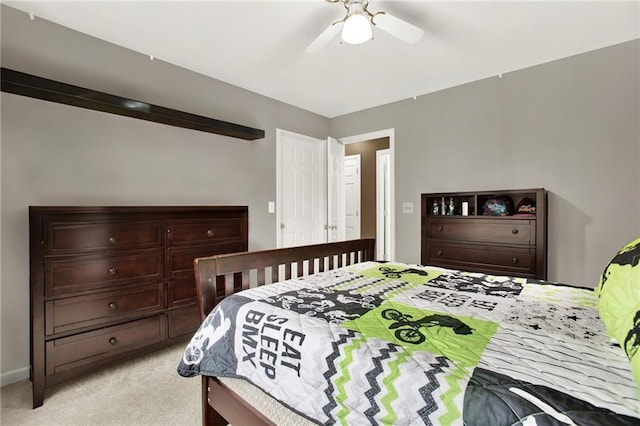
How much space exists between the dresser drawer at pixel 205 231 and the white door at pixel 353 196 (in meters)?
3.12

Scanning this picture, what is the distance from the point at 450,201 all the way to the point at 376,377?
2714 mm

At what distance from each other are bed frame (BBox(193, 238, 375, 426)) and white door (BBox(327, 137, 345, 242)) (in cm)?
192

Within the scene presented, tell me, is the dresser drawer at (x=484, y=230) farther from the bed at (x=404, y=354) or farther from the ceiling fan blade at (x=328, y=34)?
the ceiling fan blade at (x=328, y=34)

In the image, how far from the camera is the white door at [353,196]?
18.5 feet

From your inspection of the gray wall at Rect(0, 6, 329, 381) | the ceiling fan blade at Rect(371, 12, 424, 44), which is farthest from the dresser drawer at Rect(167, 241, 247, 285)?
the ceiling fan blade at Rect(371, 12, 424, 44)

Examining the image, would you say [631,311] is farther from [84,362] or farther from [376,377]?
[84,362]

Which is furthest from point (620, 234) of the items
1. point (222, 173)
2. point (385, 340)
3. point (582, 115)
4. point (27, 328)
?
point (27, 328)

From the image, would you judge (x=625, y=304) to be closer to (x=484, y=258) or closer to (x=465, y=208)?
(x=484, y=258)

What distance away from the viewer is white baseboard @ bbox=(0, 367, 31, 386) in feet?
6.52

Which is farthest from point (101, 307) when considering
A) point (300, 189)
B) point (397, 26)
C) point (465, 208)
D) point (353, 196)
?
point (353, 196)

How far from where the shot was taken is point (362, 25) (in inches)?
68.3

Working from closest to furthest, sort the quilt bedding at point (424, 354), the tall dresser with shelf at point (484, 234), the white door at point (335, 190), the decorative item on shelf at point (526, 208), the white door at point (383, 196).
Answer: the quilt bedding at point (424, 354) < the tall dresser with shelf at point (484, 234) < the decorative item on shelf at point (526, 208) < the white door at point (335, 190) < the white door at point (383, 196)

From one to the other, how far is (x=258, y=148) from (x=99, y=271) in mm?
1992

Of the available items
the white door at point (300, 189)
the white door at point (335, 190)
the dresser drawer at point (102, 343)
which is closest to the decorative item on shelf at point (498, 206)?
the white door at point (335, 190)
